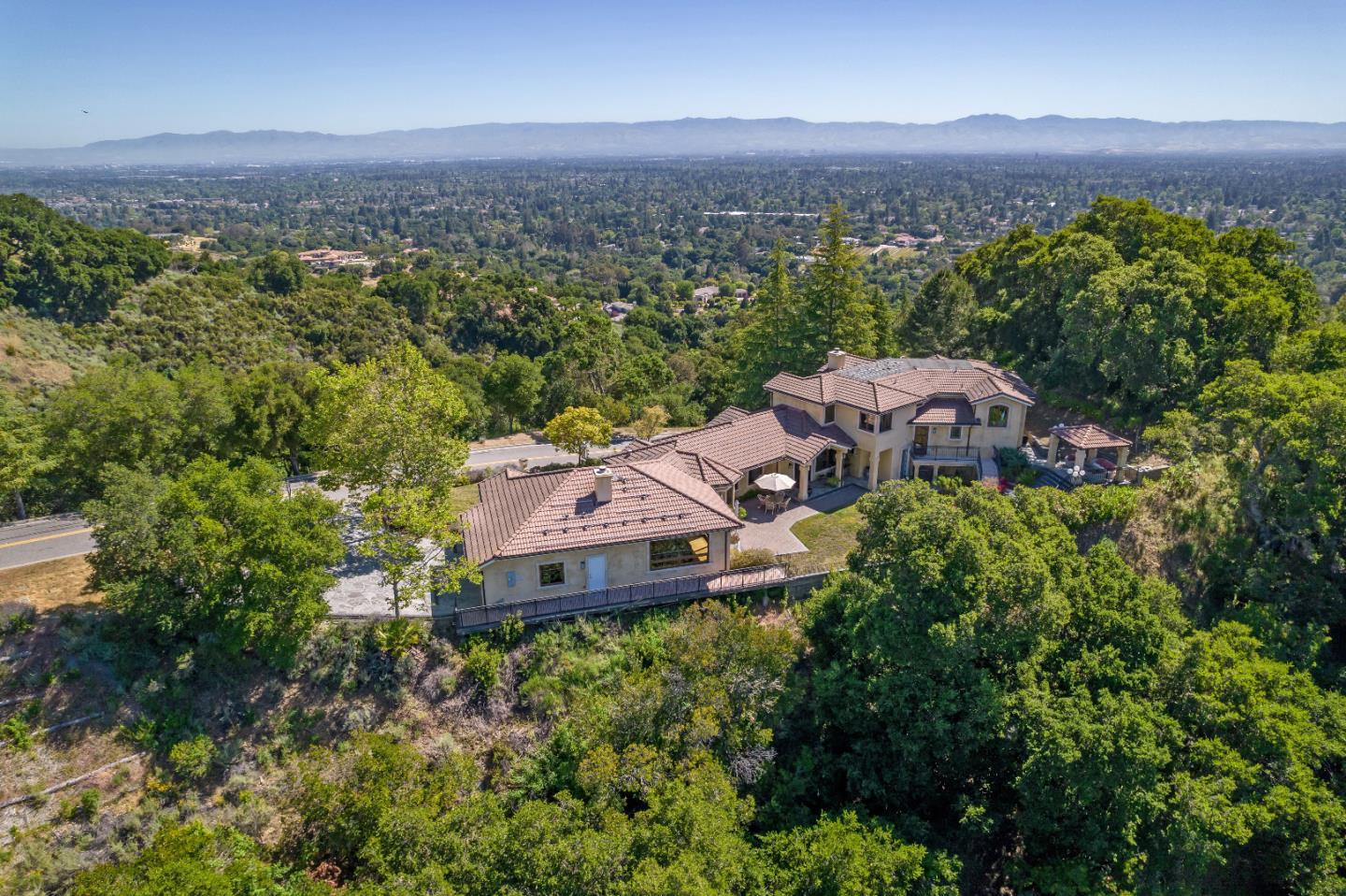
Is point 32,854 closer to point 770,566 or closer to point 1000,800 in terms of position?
point 770,566

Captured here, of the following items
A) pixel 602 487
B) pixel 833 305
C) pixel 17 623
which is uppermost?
pixel 833 305

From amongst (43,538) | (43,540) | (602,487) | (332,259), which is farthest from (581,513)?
(332,259)

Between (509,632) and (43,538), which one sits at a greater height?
(43,538)

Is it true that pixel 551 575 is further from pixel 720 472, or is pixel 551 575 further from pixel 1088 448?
pixel 1088 448

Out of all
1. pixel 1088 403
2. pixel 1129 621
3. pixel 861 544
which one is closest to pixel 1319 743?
pixel 1129 621

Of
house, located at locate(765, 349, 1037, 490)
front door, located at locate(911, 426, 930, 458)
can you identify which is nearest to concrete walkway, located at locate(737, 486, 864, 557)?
house, located at locate(765, 349, 1037, 490)

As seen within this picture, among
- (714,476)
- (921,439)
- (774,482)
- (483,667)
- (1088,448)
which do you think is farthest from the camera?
(921,439)

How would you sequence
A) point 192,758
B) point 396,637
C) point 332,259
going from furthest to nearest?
point 332,259 < point 396,637 < point 192,758

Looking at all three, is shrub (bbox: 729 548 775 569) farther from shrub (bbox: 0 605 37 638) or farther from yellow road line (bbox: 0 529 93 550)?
yellow road line (bbox: 0 529 93 550)
